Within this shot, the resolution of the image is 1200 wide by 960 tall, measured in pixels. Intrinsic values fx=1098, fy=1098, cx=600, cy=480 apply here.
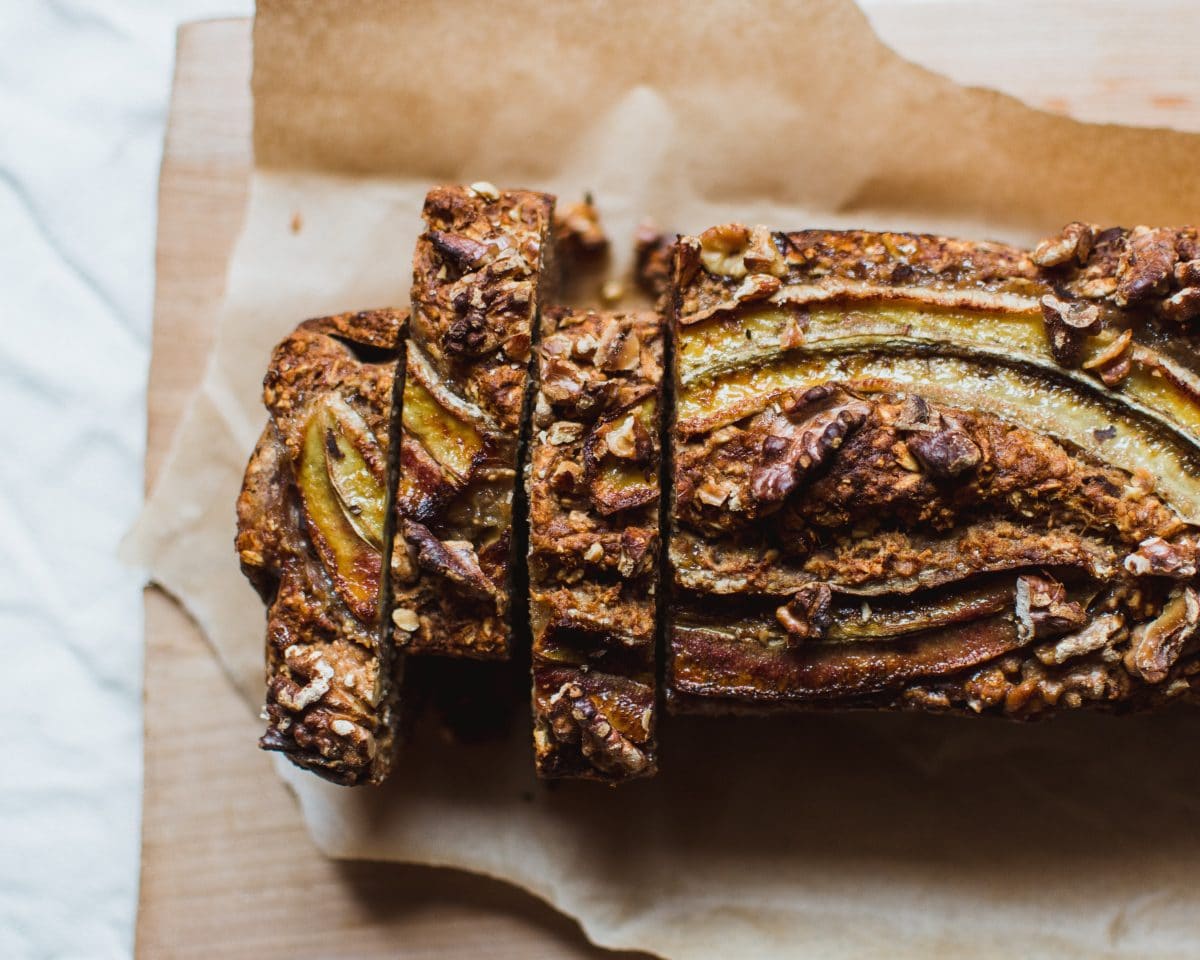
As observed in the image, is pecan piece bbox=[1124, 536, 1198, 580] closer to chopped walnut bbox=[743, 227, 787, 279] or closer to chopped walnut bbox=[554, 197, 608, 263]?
chopped walnut bbox=[743, 227, 787, 279]

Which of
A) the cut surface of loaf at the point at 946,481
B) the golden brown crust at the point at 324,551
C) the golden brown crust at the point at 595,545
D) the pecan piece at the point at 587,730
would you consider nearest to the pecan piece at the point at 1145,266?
the cut surface of loaf at the point at 946,481

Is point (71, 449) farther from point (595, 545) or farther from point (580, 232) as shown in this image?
point (595, 545)

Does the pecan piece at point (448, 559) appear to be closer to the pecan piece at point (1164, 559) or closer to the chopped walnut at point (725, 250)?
the chopped walnut at point (725, 250)

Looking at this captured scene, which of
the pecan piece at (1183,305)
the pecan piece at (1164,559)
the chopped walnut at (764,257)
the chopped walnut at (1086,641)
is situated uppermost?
the chopped walnut at (764,257)

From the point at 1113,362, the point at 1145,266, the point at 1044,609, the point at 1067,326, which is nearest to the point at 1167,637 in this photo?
the point at 1044,609

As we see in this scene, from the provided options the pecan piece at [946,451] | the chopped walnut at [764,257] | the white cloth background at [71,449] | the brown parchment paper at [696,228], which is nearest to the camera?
the pecan piece at [946,451]

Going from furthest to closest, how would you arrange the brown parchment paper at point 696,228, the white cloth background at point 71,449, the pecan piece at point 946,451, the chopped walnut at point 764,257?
the white cloth background at point 71,449
the brown parchment paper at point 696,228
the chopped walnut at point 764,257
the pecan piece at point 946,451
